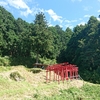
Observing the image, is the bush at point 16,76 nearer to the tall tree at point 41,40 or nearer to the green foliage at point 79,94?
the green foliage at point 79,94

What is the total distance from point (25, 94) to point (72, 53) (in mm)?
35755

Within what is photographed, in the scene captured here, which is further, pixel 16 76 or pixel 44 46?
pixel 44 46

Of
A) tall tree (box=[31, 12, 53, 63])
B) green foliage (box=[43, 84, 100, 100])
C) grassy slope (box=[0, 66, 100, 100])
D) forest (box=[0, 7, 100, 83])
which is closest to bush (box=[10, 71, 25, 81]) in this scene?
grassy slope (box=[0, 66, 100, 100])

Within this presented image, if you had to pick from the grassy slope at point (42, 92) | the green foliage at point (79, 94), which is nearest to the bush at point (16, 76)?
the grassy slope at point (42, 92)

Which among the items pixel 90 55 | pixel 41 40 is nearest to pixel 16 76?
pixel 41 40

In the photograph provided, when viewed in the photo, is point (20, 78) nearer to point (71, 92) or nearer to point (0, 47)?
point (71, 92)

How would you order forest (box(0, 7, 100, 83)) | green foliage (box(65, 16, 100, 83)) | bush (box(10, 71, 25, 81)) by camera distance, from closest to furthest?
bush (box(10, 71, 25, 81)) < green foliage (box(65, 16, 100, 83)) < forest (box(0, 7, 100, 83))

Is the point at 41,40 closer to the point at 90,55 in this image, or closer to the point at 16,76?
the point at 90,55

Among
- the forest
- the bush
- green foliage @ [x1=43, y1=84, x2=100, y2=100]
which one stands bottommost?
green foliage @ [x1=43, y1=84, x2=100, y2=100]

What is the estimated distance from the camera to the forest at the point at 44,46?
36312 millimetres

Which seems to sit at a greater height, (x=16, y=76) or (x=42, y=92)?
(x=16, y=76)

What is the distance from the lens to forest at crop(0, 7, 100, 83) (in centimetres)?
3631

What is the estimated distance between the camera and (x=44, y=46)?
3622cm

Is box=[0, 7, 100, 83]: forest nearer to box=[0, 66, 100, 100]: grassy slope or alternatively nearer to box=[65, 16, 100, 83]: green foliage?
box=[65, 16, 100, 83]: green foliage
